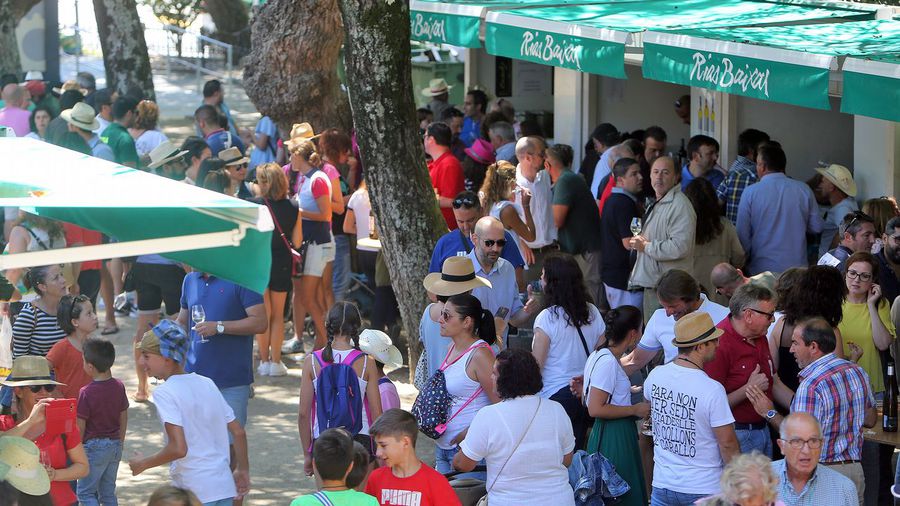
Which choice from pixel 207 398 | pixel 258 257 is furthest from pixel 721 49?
pixel 258 257

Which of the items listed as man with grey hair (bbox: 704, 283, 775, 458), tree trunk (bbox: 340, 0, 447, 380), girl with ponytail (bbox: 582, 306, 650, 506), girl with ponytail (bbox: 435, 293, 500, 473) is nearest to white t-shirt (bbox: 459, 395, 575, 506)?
girl with ponytail (bbox: 435, 293, 500, 473)

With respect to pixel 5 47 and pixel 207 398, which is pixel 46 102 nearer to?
pixel 5 47

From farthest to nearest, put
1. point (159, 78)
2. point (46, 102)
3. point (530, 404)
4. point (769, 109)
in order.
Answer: point (159, 78), point (46, 102), point (769, 109), point (530, 404)

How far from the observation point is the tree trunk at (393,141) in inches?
338

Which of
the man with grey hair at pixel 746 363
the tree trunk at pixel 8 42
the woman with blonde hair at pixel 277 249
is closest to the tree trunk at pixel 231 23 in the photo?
the tree trunk at pixel 8 42

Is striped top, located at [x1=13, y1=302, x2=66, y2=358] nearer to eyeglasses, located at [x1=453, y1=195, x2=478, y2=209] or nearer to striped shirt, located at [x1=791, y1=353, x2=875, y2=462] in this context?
eyeglasses, located at [x1=453, y1=195, x2=478, y2=209]

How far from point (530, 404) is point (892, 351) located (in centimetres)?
254

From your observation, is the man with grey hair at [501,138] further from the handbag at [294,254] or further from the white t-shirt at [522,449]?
the white t-shirt at [522,449]

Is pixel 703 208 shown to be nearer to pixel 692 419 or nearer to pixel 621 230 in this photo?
pixel 621 230

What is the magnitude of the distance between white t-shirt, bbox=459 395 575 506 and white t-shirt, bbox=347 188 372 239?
513cm

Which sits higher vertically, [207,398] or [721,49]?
[721,49]

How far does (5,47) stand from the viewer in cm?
1905

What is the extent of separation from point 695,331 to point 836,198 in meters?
4.43

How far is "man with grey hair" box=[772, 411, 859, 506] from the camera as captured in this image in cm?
472
